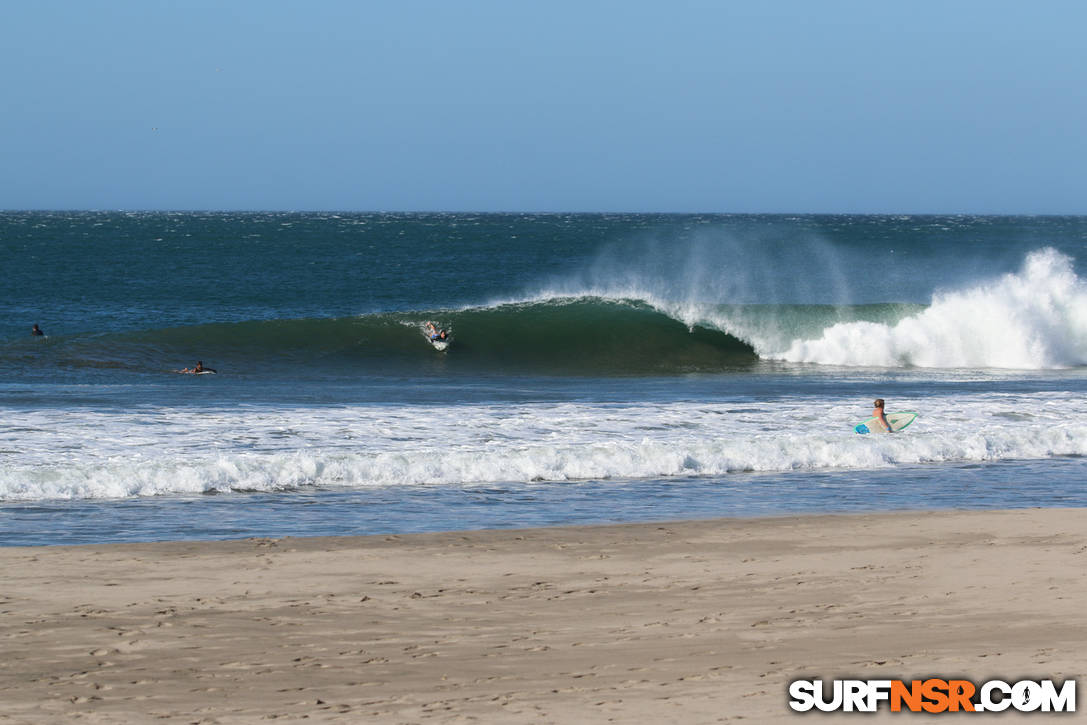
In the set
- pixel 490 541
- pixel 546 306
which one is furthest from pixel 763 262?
pixel 490 541

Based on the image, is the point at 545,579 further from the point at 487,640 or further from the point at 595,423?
the point at 595,423

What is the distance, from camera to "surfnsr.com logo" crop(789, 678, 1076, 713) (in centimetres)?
582

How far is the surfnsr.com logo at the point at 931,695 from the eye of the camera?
229 inches

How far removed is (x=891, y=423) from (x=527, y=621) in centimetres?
946

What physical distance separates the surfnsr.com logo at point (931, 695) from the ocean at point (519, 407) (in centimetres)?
455

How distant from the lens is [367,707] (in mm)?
5832

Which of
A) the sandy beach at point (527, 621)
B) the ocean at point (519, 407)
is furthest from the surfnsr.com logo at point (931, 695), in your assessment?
the ocean at point (519, 407)

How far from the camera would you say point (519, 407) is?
1781 cm

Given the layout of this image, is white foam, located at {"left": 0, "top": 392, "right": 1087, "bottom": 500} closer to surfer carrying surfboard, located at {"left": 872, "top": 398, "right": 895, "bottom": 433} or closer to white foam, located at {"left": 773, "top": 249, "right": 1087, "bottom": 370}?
surfer carrying surfboard, located at {"left": 872, "top": 398, "right": 895, "bottom": 433}

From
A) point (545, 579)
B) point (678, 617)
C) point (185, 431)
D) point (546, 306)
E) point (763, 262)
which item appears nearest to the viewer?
point (678, 617)

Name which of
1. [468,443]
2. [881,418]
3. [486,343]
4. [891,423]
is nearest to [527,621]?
[468,443]

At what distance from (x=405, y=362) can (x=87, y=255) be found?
42891 millimetres

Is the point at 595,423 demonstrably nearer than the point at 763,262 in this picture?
Yes

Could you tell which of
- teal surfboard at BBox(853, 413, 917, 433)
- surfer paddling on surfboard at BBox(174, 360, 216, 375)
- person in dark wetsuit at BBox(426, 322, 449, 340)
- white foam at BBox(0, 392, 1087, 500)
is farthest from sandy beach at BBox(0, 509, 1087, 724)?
person in dark wetsuit at BBox(426, 322, 449, 340)
